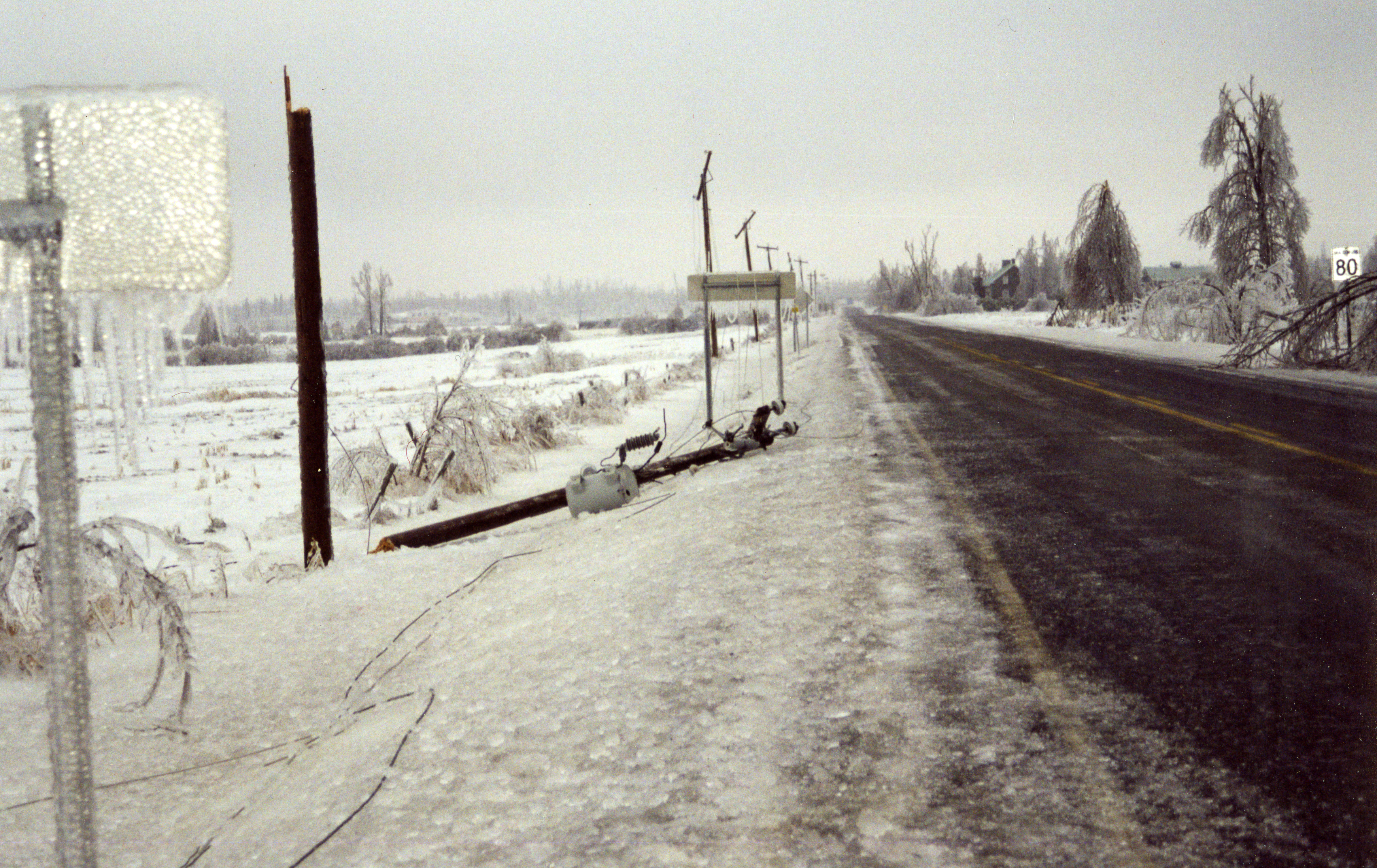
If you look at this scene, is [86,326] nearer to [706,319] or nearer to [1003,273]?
[706,319]

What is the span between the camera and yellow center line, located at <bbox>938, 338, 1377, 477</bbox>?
794cm

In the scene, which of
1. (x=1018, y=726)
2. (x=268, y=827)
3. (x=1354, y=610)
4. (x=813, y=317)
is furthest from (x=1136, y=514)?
(x=813, y=317)

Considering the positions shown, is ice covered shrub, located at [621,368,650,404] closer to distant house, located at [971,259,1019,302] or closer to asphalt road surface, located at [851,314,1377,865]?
asphalt road surface, located at [851,314,1377,865]

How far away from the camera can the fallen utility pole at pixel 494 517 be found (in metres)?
7.15

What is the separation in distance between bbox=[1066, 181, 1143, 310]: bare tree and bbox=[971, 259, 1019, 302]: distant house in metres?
96.5

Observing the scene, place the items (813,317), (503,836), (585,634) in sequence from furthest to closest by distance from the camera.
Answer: (813,317) < (585,634) < (503,836)

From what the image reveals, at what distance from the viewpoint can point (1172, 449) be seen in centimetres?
898

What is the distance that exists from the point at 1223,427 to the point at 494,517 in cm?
813

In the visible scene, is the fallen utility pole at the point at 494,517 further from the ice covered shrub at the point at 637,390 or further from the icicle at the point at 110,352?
the ice covered shrub at the point at 637,390

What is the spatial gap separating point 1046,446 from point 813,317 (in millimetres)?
101646

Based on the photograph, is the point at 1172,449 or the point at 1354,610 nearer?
the point at 1354,610

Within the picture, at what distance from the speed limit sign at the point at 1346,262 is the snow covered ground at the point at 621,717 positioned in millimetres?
13630

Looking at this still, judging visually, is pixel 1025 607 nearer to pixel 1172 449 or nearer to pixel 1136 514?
pixel 1136 514

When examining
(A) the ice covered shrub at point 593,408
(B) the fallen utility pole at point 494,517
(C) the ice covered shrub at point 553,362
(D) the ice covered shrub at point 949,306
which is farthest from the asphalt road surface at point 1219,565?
(D) the ice covered shrub at point 949,306
